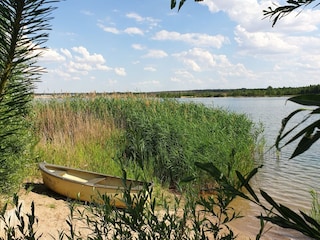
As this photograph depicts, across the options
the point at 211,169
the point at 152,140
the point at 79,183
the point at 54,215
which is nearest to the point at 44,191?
the point at 79,183

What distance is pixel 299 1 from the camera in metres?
0.85

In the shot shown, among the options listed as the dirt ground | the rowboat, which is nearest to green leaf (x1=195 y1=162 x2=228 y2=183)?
the dirt ground

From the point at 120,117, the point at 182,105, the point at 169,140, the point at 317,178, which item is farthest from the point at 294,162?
the point at 120,117

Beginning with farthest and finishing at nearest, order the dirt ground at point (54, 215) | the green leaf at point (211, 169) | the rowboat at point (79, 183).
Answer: the rowboat at point (79, 183), the dirt ground at point (54, 215), the green leaf at point (211, 169)

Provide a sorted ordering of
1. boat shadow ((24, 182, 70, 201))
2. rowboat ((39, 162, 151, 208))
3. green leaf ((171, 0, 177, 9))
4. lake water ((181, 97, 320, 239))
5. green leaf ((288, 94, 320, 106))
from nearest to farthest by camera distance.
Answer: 1. green leaf ((288, 94, 320, 106))
2. green leaf ((171, 0, 177, 9))
3. rowboat ((39, 162, 151, 208))
4. boat shadow ((24, 182, 70, 201))
5. lake water ((181, 97, 320, 239))

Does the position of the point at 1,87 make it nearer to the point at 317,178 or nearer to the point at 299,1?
the point at 299,1

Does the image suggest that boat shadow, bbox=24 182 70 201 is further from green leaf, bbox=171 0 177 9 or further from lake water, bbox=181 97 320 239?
green leaf, bbox=171 0 177 9

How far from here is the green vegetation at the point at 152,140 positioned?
378 inches

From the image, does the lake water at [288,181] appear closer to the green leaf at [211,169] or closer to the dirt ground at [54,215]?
the dirt ground at [54,215]

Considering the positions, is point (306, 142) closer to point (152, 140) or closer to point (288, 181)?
point (152, 140)

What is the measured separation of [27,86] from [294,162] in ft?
45.4

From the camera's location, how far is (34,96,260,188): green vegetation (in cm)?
961

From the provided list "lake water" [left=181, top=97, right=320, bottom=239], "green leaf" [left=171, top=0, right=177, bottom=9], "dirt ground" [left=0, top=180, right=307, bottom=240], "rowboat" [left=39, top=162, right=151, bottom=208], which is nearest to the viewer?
"green leaf" [left=171, top=0, right=177, bottom=9]

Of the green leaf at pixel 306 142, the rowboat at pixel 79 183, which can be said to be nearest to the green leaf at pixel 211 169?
the green leaf at pixel 306 142
